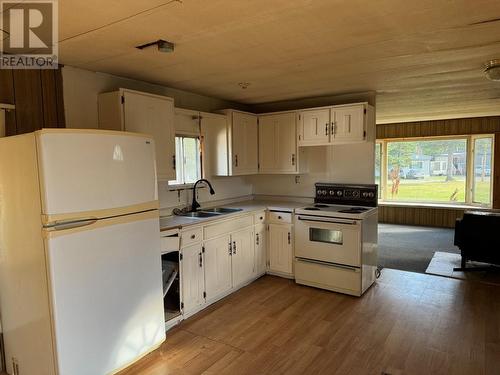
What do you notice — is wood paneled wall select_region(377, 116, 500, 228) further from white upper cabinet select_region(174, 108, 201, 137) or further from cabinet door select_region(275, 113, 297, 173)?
white upper cabinet select_region(174, 108, 201, 137)

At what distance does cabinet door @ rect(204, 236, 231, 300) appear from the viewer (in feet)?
10.9

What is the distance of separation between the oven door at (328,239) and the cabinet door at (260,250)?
1.46 ft

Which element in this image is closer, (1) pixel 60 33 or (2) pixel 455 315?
(1) pixel 60 33

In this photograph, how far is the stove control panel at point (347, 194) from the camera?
3982 millimetres

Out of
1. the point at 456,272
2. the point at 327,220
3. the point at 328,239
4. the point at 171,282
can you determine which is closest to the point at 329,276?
the point at 328,239

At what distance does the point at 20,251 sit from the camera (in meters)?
2.08

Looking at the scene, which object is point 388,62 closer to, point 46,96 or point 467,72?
point 467,72

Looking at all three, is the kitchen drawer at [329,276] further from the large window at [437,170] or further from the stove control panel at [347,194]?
the large window at [437,170]

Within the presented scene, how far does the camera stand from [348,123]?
3.83 m

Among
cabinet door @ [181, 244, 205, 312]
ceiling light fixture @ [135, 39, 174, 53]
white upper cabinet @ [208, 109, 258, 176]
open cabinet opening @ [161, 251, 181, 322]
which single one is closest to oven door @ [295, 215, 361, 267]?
white upper cabinet @ [208, 109, 258, 176]

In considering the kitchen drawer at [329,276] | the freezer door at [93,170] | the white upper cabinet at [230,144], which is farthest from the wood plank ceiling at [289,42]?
the kitchen drawer at [329,276]

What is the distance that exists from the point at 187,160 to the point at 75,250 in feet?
6.58

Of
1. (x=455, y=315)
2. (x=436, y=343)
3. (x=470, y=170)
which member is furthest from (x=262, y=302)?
(x=470, y=170)

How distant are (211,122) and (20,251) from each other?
8.01ft
